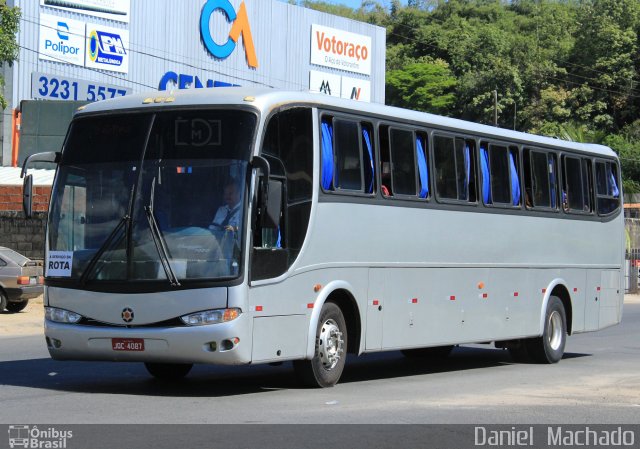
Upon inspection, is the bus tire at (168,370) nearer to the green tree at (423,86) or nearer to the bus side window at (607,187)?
the bus side window at (607,187)

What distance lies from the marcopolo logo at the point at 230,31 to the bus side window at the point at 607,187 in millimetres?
35557

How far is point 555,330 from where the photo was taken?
19.0 metres

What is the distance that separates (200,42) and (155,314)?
43.6 m

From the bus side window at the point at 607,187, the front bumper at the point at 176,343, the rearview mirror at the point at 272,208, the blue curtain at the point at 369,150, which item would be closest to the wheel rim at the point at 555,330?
the bus side window at the point at 607,187

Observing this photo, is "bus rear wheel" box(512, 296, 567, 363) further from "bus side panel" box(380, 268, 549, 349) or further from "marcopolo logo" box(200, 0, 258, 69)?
"marcopolo logo" box(200, 0, 258, 69)

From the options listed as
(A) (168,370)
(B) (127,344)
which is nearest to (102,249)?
(B) (127,344)

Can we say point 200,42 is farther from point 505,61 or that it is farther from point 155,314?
point 155,314

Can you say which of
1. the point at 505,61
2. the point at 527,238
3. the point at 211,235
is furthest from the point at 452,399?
the point at 505,61

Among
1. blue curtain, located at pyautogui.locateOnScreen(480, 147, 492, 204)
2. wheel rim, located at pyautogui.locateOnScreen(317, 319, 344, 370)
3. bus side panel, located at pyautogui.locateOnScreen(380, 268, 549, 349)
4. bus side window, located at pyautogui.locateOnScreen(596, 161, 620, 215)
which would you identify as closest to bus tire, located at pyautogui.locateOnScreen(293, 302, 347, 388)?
wheel rim, located at pyautogui.locateOnScreen(317, 319, 344, 370)

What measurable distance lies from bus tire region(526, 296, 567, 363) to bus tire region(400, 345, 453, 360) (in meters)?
1.34

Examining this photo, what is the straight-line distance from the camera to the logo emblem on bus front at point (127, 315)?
482 inches

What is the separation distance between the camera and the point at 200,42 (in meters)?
54.5

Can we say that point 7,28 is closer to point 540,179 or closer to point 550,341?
point 540,179
